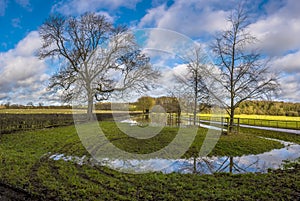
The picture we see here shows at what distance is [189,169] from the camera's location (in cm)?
674

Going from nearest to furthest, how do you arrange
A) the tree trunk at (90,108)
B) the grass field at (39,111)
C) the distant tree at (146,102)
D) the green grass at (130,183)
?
the green grass at (130,183), the grass field at (39,111), the tree trunk at (90,108), the distant tree at (146,102)

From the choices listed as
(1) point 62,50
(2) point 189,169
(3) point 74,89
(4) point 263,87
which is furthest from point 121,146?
(1) point 62,50

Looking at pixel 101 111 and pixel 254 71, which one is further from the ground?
pixel 254 71

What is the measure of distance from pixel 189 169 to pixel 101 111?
24.5m

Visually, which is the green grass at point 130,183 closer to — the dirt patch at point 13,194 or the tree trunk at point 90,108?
the dirt patch at point 13,194

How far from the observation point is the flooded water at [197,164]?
6634mm

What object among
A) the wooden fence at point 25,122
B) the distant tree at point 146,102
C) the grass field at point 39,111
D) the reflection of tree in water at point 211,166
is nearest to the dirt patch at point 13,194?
the reflection of tree in water at point 211,166

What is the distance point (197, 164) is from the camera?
289 inches

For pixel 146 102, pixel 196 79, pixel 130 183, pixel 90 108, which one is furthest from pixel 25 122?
pixel 146 102

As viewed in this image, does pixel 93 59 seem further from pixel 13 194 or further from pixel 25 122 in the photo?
pixel 13 194

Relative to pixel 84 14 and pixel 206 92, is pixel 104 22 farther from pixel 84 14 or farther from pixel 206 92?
pixel 206 92

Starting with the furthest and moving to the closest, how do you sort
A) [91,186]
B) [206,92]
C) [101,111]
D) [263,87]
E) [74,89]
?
1. [101,111]
2. [74,89]
3. [206,92]
4. [263,87]
5. [91,186]

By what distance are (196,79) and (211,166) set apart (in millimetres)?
10944

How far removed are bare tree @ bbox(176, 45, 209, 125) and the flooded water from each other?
7415 mm
